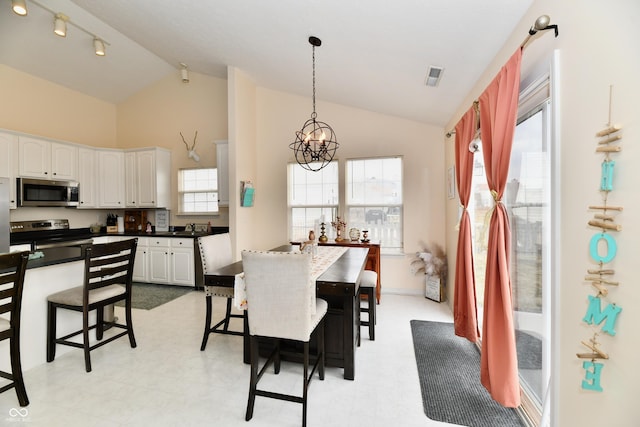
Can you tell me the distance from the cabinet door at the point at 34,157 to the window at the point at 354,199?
368 centimetres

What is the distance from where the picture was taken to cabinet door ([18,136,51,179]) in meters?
4.00

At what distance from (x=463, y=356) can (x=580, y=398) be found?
1394mm

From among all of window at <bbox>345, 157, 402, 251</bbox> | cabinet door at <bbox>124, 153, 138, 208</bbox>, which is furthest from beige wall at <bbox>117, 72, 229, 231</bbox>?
window at <bbox>345, 157, 402, 251</bbox>

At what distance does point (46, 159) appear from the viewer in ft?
14.1

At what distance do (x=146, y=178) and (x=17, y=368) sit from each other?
12.5 feet

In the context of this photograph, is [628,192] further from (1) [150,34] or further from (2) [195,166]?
(2) [195,166]

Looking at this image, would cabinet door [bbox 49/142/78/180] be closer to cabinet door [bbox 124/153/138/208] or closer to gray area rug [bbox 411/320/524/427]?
cabinet door [bbox 124/153/138/208]

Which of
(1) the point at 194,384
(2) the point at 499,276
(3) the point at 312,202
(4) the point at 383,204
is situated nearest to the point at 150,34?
(3) the point at 312,202

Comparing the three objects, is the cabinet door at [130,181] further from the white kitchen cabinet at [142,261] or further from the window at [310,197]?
the window at [310,197]

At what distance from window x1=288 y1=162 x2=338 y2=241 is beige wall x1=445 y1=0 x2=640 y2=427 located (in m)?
3.24

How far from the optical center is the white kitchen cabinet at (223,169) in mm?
4820

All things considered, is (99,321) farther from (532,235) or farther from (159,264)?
(532,235)

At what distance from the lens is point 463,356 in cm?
250

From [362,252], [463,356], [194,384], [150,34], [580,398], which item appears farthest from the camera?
[150,34]
